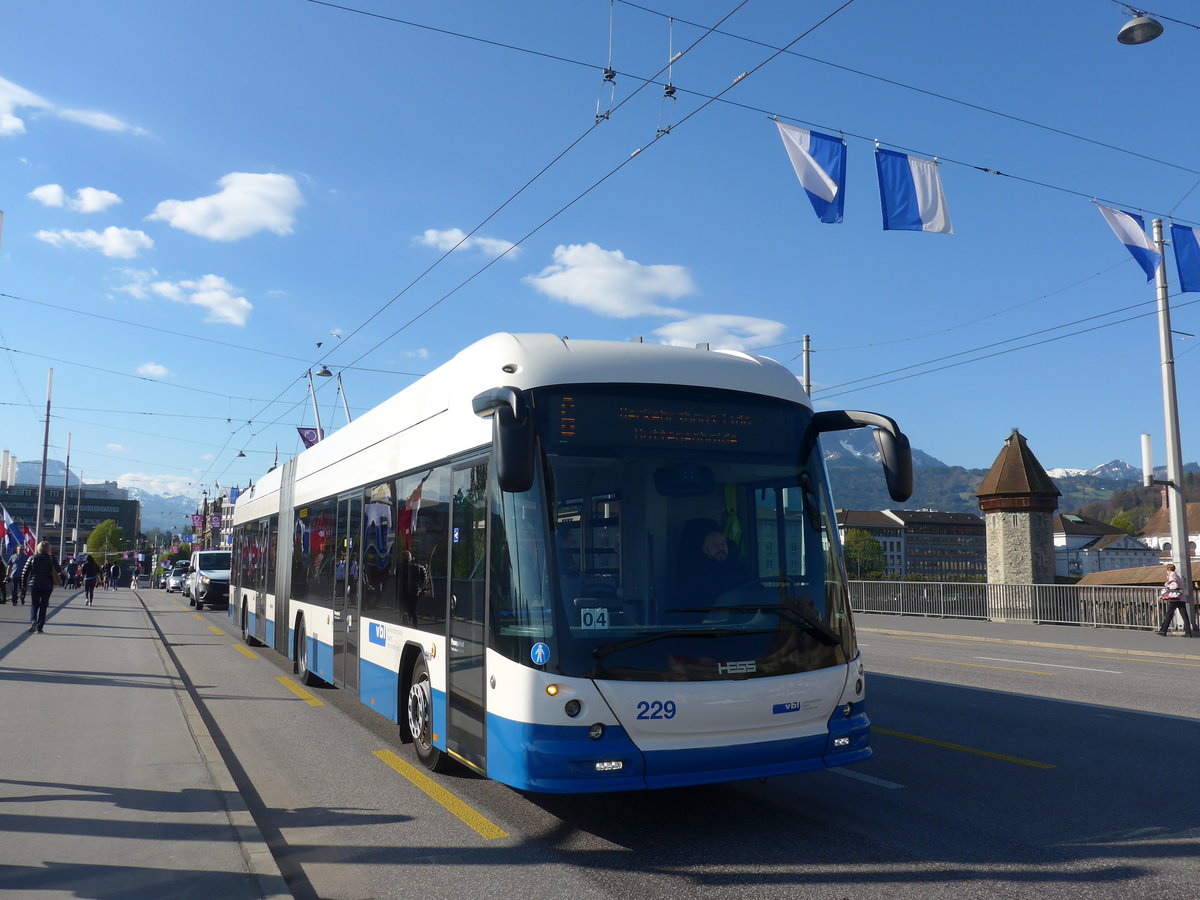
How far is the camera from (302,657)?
12.8 m

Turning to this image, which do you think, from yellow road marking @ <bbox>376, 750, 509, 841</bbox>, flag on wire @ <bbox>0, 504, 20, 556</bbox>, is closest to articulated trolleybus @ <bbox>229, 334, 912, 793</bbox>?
yellow road marking @ <bbox>376, 750, 509, 841</bbox>

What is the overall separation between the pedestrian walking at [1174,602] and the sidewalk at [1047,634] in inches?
10.7

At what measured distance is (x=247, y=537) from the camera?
18.7 meters

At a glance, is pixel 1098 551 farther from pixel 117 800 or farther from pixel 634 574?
pixel 117 800

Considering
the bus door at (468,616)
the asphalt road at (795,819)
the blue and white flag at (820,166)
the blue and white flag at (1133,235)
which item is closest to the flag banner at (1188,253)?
the blue and white flag at (1133,235)

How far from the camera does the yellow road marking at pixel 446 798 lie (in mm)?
6062

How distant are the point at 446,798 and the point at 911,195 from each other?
1119cm

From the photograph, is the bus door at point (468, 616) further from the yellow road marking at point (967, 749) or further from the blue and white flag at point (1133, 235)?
the blue and white flag at point (1133, 235)

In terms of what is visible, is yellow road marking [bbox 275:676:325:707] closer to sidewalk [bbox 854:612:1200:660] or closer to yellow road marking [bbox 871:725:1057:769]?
yellow road marking [bbox 871:725:1057:769]

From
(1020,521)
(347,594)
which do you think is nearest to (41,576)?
(347,594)

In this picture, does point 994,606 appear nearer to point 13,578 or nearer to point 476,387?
point 476,387

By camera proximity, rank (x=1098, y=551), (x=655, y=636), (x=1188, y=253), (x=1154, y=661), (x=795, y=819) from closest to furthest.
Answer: (x=655, y=636), (x=795, y=819), (x=1154, y=661), (x=1188, y=253), (x=1098, y=551)

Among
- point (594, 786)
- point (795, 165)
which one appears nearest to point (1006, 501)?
point (795, 165)

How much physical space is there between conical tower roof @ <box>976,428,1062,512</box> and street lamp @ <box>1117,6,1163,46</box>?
62.7ft
